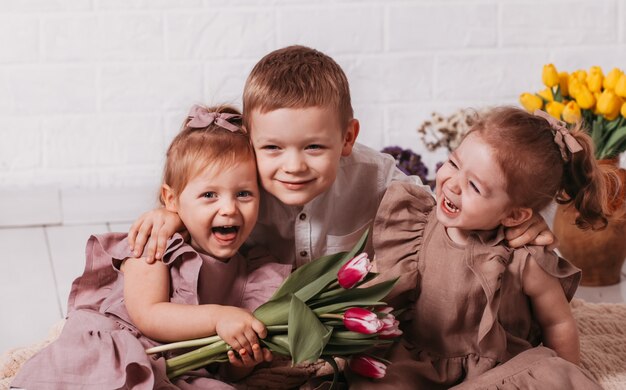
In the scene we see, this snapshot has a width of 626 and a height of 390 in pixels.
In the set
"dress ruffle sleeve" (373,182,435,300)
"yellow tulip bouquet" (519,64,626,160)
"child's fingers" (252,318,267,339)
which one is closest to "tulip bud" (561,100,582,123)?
"yellow tulip bouquet" (519,64,626,160)

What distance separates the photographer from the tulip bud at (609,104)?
7.39 feet

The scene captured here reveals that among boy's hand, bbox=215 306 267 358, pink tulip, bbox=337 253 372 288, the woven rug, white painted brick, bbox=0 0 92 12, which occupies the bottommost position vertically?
the woven rug

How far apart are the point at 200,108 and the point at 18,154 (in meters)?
1.26

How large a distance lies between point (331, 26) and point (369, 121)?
1.04 ft

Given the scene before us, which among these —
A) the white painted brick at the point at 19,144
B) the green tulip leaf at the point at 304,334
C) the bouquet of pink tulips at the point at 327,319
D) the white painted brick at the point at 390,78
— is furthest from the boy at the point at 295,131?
the white painted brick at the point at 19,144

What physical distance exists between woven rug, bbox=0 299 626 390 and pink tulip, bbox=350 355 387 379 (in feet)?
1.63

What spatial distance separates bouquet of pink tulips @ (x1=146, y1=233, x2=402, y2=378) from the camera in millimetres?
1486

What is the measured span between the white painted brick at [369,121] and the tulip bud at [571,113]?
75 centimetres

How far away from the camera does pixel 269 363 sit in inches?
69.6

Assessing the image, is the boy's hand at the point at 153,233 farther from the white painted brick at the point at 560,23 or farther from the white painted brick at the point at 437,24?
the white painted brick at the point at 560,23

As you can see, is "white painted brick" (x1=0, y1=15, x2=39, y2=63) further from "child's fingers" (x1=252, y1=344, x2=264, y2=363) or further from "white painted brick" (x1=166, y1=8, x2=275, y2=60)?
"child's fingers" (x1=252, y1=344, x2=264, y2=363)

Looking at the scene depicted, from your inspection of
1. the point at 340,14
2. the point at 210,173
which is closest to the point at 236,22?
the point at 340,14

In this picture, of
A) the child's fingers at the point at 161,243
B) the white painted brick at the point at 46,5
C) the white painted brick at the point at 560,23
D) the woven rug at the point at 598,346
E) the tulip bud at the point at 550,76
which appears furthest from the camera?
the white painted brick at the point at 560,23

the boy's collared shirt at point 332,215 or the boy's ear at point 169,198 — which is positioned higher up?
the boy's ear at point 169,198
